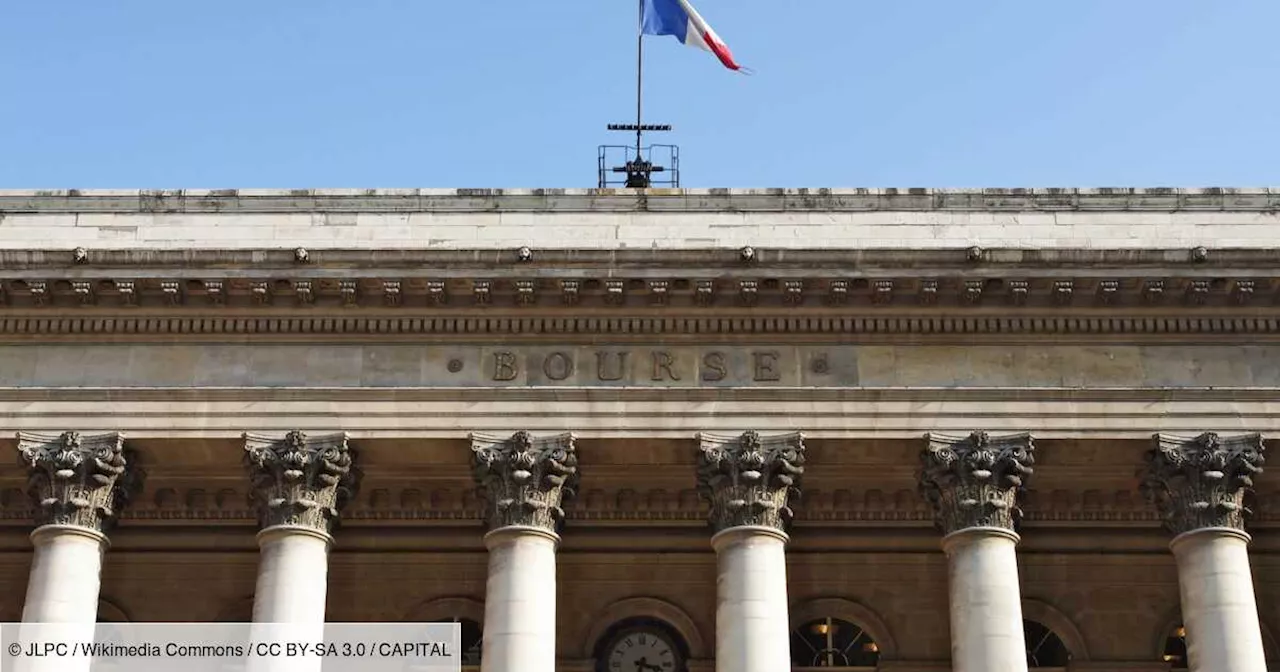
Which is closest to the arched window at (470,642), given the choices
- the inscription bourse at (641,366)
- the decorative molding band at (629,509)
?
the decorative molding band at (629,509)

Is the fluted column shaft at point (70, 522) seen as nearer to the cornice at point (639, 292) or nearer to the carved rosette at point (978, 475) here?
the cornice at point (639, 292)

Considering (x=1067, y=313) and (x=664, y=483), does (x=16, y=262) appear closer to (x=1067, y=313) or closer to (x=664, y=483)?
(x=664, y=483)

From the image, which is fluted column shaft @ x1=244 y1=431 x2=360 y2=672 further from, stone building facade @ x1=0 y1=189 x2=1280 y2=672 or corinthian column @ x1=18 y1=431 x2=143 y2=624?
corinthian column @ x1=18 y1=431 x2=143 y2=624

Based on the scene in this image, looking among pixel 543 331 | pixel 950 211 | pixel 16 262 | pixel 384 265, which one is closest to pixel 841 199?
pixel 950 211

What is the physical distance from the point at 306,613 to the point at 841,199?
10604 millimetres

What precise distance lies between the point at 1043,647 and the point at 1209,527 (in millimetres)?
4972

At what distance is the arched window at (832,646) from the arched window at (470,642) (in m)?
4.97

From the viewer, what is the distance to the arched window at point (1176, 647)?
29438mm

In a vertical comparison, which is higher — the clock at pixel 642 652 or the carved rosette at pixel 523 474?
the carved rosette at pixel 523 474

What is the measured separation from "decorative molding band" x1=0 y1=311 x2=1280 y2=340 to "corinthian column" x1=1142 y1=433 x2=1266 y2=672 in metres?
1.81

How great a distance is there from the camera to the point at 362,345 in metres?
26.9

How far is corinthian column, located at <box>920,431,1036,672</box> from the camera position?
2503 cm

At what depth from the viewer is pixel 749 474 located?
84.2ft

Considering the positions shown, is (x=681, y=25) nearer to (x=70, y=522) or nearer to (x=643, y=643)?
(x=643, y=643)
